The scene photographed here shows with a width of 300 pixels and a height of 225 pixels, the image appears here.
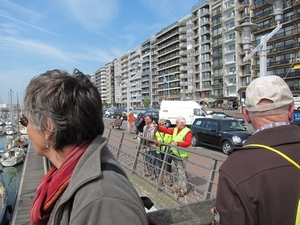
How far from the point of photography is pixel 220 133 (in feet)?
41.7

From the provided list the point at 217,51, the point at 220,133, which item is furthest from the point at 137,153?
the point at 217,51


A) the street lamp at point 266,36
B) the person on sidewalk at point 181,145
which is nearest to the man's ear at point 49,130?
the person on sidewalk at point 181,145

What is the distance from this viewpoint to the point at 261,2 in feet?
181

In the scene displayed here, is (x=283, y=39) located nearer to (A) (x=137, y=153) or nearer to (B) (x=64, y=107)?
(A) (x=137, y=153)

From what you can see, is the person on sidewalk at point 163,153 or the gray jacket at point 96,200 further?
the person on sidewalk at point 163,153

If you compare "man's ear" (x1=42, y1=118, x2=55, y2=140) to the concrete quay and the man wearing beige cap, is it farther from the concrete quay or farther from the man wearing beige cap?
the concrete quay

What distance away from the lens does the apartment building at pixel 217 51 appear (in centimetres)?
5106

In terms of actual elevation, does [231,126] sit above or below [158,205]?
above

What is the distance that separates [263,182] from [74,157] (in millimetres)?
926

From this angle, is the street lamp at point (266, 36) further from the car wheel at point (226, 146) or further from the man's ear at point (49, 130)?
the man's ear at point (49, 130)

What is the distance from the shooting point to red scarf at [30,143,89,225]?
3.80 ft

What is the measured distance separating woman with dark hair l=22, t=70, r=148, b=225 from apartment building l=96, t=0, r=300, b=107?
3763 cm

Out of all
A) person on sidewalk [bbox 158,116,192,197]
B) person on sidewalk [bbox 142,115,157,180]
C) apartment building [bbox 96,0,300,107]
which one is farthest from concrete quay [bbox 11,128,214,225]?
apartment building [bbox 96,0,300,107]

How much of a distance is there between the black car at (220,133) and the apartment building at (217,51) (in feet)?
82.8
